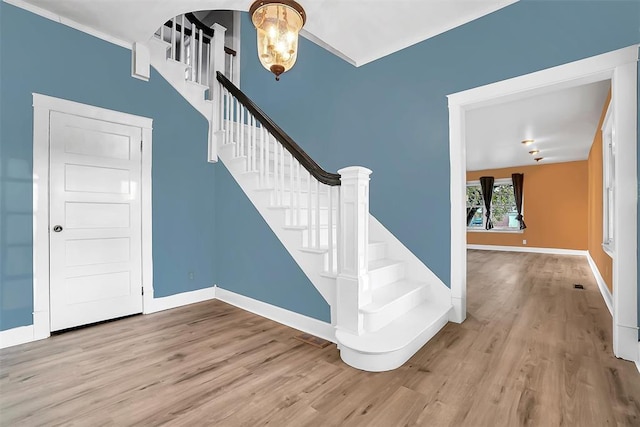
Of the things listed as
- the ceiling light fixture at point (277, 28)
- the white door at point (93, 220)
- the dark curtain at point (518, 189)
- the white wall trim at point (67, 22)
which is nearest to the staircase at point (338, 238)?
the white wall trim at point (67, 22)

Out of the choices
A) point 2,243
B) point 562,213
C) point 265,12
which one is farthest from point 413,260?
point 562,213

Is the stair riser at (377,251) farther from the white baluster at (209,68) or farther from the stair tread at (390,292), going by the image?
the white baluster at (209,68)

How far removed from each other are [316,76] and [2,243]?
367cm

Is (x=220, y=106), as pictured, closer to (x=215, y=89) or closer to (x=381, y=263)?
(x=215, y=89)

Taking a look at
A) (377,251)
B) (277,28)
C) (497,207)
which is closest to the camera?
(277,28)

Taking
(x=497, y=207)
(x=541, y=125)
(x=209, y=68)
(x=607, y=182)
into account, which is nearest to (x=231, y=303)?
(x=209, y=68)

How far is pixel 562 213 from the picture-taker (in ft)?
25.1

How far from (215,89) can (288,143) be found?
182 cm

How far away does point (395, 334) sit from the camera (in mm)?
2148

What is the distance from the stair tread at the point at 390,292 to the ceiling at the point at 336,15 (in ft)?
8.03

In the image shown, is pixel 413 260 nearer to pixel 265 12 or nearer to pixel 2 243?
pixel 265 12

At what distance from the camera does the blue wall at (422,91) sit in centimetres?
223

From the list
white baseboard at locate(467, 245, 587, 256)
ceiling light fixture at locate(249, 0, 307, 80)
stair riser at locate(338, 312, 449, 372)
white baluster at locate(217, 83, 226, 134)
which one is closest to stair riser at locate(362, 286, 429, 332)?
stair riser at locate(338, 312, 449, 372)

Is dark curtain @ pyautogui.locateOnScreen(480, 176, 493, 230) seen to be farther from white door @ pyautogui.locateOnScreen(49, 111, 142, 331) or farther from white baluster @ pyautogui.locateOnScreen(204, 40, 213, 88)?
white door @ pyautogui.locateOnScreen(49, 111, 142, 331)
